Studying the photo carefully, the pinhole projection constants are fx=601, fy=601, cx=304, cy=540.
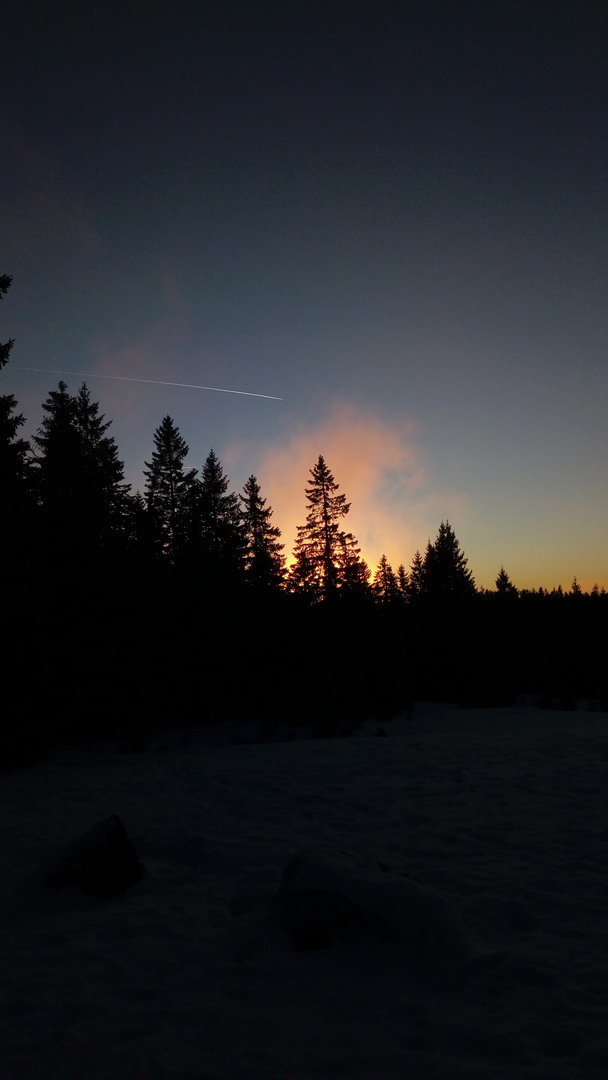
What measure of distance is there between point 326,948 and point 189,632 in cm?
1648

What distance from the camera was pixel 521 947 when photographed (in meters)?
3.91

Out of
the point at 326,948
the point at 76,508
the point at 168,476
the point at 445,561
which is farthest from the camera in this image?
the point at 445,561

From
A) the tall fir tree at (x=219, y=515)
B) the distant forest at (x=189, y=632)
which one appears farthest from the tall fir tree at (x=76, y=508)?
the tall fir tree at (x=219, y=515)

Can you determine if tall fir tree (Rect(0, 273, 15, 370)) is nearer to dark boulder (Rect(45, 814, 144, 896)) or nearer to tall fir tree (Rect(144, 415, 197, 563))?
dark boulder (Rect(45, 814, 144, 896))

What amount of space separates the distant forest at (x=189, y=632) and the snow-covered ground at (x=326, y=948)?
6.26 m

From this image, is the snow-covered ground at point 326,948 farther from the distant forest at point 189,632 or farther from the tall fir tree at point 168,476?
the tall fir tree at point 168,476

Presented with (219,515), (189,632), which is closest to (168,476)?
(219,515)

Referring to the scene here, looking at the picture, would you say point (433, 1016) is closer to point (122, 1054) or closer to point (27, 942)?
point (122, 1054)

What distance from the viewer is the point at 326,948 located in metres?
4.00

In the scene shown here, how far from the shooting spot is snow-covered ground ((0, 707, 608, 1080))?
2.97 meters

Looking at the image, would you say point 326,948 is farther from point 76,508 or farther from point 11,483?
point 76,508

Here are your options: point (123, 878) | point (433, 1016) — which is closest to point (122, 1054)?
point (433, 1016)

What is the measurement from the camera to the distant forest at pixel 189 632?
1263cm

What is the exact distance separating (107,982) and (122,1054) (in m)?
Answer: 0.75
